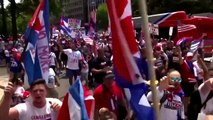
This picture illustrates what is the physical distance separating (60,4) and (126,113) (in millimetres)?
46706

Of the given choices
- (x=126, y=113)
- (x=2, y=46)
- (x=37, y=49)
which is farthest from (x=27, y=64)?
(x=2, y=46)

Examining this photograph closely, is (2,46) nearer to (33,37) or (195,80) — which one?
(195,80)

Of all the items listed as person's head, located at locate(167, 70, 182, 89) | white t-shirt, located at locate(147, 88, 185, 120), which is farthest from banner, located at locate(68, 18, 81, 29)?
white t-shirt, located at locate(147, 88, 185, 120)

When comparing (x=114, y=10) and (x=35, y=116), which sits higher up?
(x=114, y=10)

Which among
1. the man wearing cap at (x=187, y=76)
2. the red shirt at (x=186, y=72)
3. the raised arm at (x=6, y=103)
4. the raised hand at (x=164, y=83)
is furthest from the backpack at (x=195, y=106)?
the red shirt at (x=186, y=72)

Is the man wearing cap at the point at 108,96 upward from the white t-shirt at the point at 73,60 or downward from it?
upward

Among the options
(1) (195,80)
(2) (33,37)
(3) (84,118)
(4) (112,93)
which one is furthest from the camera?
(1) (195,80)

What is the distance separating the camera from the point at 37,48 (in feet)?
20.4

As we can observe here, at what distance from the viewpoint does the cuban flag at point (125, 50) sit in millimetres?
4555

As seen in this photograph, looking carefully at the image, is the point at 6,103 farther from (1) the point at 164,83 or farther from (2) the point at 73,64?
(2) the point at 73,64

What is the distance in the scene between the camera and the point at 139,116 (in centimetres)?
483

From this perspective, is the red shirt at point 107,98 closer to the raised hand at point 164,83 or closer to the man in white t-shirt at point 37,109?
the raised hand at point 164,83

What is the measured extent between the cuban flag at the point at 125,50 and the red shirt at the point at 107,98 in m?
2.21

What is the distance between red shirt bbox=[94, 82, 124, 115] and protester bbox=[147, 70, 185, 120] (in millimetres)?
610
